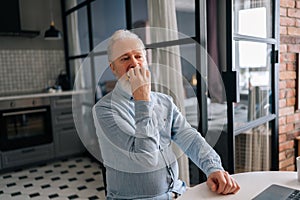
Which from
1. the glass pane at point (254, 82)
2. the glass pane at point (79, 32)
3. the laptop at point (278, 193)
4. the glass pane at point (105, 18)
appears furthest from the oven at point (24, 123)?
the laptop at point (278, 193)

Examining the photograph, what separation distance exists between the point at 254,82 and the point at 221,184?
1.45 meters

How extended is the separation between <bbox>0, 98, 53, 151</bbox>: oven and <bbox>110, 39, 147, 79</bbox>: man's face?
2.84 meters

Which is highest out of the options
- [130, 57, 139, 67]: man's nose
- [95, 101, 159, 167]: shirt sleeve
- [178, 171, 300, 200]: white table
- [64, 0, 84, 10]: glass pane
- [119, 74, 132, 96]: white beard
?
[64, 0, 84, 10]: glass pane

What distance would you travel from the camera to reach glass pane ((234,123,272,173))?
218 centimetres

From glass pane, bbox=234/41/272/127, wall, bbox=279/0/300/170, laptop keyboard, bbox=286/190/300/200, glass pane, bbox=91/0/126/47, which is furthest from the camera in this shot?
glass pane, bbox=91/0/126/47

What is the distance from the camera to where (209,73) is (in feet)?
6.37

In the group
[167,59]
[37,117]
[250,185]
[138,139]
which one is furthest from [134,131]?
[37,117]

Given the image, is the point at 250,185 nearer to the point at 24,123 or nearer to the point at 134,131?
the point at 134,131

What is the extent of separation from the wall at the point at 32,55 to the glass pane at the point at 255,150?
10.7 feet

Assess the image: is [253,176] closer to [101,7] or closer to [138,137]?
[138,137]

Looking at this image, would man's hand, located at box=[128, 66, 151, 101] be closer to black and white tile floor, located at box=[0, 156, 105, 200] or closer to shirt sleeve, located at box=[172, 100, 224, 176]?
shirt sleeve, located at box=[172, 100, 224, 176]

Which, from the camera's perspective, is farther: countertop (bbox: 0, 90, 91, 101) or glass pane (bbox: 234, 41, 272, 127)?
countertop (bbox: 0, 90, 91, 101)

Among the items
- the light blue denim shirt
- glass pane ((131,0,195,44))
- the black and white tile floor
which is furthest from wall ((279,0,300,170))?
the black and white tile floor

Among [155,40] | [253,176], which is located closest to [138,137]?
[253,176]
